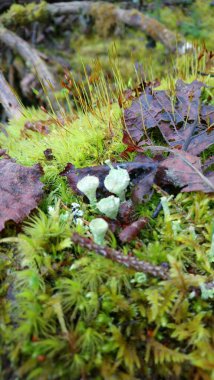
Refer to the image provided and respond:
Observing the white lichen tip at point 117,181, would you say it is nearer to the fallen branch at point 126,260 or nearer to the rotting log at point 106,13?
the fallen branch at point 126,260

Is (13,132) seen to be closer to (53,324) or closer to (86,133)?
(86,133)

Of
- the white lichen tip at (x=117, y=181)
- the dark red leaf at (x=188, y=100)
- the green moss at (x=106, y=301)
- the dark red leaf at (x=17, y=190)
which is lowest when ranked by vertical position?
the green moss at (x=106, y=301)

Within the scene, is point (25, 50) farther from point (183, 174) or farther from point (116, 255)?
point (116, 255)

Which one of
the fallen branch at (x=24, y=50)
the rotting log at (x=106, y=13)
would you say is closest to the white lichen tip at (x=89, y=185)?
the fallen branch at (x=24, y=50)

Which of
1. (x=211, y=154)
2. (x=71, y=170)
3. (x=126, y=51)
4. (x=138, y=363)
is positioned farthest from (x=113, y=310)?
(x=126, y=51)

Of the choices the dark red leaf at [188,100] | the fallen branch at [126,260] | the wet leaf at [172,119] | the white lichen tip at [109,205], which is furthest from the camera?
the dark red leaf at [188,100]

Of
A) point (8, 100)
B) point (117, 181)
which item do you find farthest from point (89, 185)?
point (8, 100)
